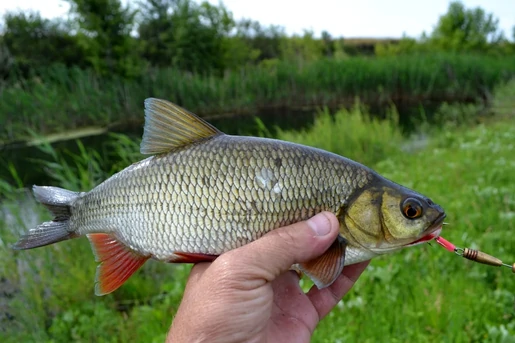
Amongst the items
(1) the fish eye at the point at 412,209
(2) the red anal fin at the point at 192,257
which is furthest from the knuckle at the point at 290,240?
(1) the fish eye at the point at 412,209

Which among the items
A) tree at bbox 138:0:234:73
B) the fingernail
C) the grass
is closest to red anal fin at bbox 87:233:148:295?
the fingernail

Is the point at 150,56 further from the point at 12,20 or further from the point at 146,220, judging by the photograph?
the point at 146,220

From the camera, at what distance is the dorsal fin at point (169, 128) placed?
5.83 ft

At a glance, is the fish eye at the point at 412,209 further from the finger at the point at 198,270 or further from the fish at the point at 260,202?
the finger at the point at 198,270

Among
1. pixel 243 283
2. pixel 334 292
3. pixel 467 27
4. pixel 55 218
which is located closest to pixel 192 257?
pixel 243 283

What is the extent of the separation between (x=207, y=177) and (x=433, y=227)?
849 millimetres

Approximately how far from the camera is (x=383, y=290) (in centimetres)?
338

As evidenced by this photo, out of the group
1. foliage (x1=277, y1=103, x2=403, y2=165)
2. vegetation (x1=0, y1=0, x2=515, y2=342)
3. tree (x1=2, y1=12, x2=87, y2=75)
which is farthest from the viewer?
tree (x1=2, y1=12, x2=87, y2=75)

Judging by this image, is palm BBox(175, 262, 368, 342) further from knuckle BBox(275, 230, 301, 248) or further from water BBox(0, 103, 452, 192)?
water BBox(0, 103, 452, 192)

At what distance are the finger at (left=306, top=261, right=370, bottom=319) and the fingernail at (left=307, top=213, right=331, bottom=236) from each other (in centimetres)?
57

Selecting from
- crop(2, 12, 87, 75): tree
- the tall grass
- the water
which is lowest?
the water

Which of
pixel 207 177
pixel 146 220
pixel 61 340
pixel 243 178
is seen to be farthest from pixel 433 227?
pixel 61 340

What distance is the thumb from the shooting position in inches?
63.9

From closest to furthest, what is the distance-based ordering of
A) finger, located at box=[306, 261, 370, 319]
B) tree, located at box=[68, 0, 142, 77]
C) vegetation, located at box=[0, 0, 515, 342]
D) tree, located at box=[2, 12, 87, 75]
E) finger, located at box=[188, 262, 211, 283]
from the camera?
1. finger, located at box=[188, 262, 211, 283]
2. finger, located at box=[306, 261, 370, 319]
3. vegetation, located at box=[0, 0, 515, 342]
4. tree, located at box=[68, 0, 142, 77]
5. tree, located at box=[2, 12, 87, 75]
